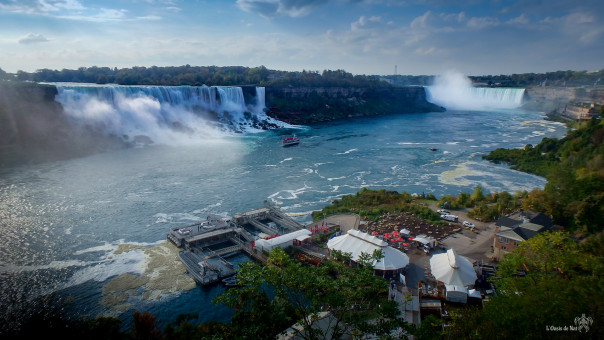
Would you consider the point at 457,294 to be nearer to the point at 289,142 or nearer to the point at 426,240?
the point at 426,240

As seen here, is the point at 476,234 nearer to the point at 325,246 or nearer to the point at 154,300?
the point at 325,246

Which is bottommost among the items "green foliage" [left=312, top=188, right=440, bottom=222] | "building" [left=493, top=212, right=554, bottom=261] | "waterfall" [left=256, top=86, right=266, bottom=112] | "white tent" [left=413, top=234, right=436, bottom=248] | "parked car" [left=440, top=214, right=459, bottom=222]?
"green foliage" [left=312, top=188, right=440, bottom=222]

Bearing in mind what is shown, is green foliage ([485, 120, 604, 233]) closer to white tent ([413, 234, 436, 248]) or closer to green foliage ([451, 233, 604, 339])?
white tent ([413, 234, 436, 248])

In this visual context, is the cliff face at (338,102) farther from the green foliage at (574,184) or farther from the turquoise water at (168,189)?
the green foliage at (574,184)

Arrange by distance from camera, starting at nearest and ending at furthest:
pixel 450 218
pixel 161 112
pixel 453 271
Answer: pixel 453 271, pixel 450 218, pixel 161 112

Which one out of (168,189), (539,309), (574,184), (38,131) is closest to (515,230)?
(574,184)

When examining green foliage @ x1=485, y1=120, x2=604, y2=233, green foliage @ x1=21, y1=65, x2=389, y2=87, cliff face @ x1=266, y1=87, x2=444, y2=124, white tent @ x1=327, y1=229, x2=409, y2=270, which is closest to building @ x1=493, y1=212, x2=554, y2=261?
green foliage @ x1=485, y1=120, x2=604, y2=233
